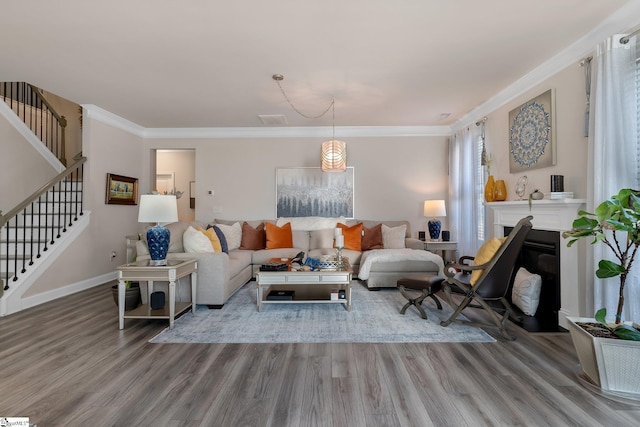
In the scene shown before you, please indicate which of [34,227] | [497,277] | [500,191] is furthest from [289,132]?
[497,277]

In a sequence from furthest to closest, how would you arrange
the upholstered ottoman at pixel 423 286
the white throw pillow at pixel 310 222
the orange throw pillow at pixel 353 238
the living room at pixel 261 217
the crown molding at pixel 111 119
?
the white throw pillow at pixel 310 222
the orange throw pillow at pixel 353 238
the crown molding at pixel 111 119
the upholstered ottoman at pixel 423 286
the living room at pixel 261 217

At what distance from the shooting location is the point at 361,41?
2.91 m

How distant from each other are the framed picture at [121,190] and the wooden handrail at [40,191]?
21.0 inches

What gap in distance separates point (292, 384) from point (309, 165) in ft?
14.9

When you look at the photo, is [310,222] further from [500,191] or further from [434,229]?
[500,191]

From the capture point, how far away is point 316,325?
10.2ft

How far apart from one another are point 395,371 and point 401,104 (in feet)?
12.1

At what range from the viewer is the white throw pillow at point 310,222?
579cm

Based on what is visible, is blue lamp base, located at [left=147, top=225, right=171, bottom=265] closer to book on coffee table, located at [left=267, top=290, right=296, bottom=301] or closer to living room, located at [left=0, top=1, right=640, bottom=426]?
living room, located at [left=0, top=1, right=640, bottom=426]

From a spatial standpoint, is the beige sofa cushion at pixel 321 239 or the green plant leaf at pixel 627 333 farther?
the beige sofa cushion at pixel 321 239

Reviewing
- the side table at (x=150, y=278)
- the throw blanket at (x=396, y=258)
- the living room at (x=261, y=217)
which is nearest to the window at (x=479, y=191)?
the living room at (x=261, y=217)

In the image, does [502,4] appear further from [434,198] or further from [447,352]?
[434,198]

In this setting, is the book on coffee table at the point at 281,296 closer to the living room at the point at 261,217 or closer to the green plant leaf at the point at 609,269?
the living room at the point at 261,217

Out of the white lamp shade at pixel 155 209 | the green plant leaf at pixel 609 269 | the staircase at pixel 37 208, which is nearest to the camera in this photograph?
the green plant leaf at pixel 609 269
